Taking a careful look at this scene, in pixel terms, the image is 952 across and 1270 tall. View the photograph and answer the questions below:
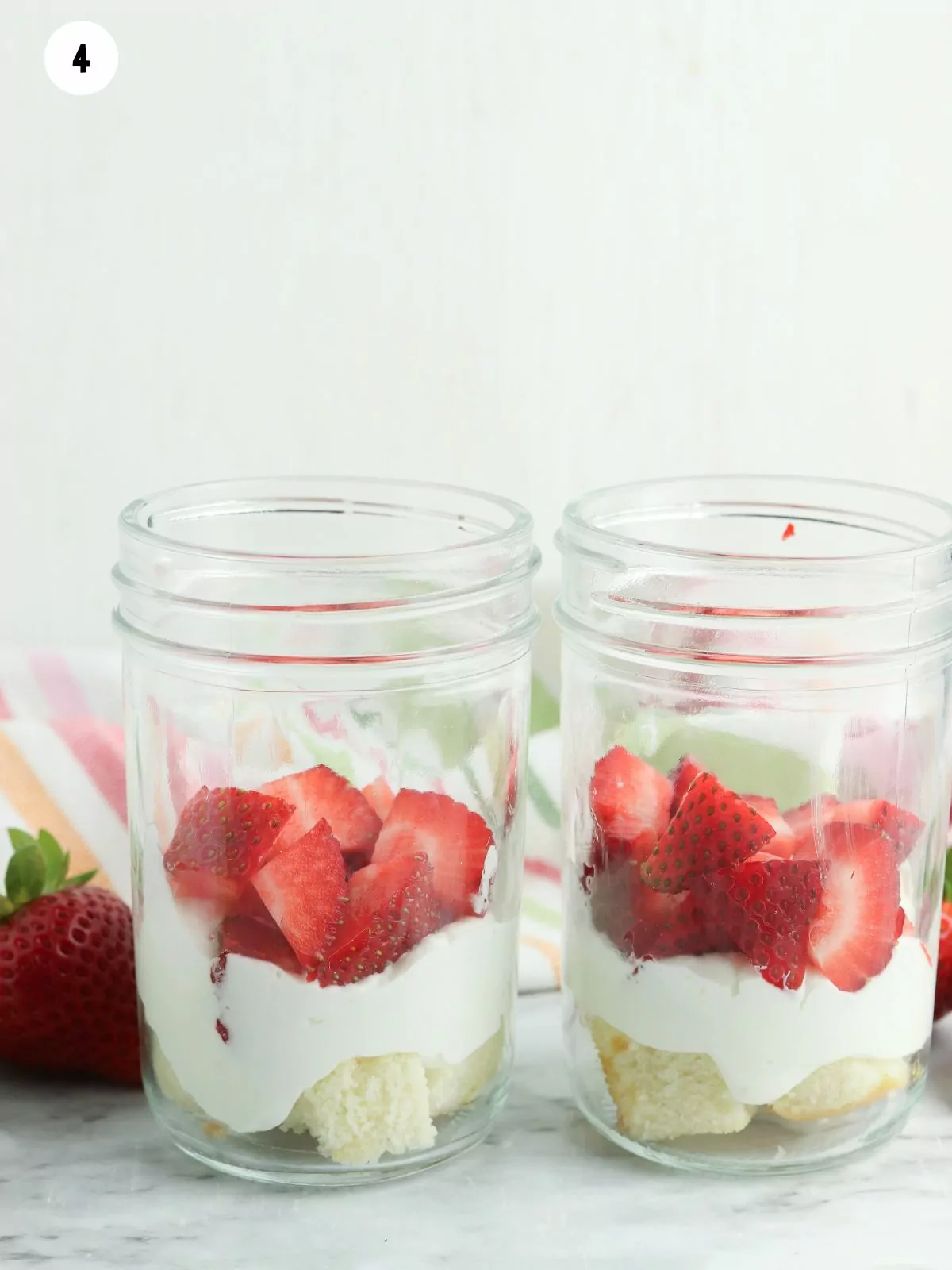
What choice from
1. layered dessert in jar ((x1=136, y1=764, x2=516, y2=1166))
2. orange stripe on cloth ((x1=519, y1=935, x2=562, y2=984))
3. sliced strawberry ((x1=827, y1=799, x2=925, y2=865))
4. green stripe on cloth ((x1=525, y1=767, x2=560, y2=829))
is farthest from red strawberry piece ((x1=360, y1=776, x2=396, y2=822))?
green stripe on cloth ((x1=525, y1=767, x2=560, y2=829))

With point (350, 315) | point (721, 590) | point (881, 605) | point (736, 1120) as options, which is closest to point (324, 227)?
point (350, 315)

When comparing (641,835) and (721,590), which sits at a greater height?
(721,590)

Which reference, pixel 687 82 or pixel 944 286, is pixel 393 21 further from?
pixel 944 286

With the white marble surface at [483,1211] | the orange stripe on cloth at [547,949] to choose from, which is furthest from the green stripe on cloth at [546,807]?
the white marble surface at [483,1211]

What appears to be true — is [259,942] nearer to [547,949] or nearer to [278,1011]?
[278,1011]

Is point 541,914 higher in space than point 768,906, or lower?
lower

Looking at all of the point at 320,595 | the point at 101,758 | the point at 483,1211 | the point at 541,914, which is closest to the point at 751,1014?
the point at 483,1211

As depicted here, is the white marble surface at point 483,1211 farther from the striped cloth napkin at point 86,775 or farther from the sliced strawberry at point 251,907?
the striped cloth napkin at point 86,775
